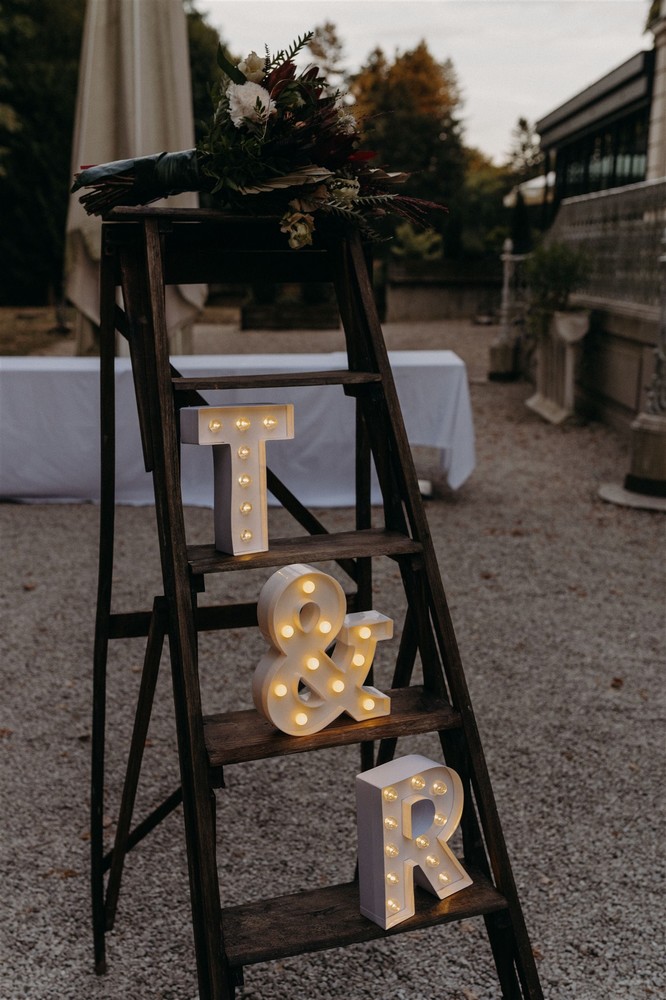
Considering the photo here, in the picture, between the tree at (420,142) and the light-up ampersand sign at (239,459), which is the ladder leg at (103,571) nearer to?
the light-up ampersand sign at (239,459)

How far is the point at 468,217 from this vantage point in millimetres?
27078

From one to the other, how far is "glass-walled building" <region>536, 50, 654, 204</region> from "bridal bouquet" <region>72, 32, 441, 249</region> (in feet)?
41.2

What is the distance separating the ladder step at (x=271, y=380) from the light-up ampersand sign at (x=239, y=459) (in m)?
0.05

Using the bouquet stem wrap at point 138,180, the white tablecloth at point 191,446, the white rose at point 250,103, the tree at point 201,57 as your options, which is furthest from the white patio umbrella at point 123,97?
the tree at point 201,57

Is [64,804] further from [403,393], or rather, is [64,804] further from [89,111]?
[89,111]

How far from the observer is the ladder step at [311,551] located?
1.80m

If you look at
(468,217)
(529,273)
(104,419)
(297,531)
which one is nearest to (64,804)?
(104,419)

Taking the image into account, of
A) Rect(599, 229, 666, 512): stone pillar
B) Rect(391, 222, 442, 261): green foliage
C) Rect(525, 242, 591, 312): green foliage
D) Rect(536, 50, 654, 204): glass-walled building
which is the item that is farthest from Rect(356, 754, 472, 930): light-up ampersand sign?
Rect(391, 222, 442, 261): green foliage

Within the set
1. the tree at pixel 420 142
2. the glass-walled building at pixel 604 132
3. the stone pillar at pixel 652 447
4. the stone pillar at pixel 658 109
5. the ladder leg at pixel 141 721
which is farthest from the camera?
the tree at pixel 420 142

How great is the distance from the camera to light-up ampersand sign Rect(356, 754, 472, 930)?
1.82 metres

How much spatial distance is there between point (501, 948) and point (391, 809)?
1.24 ft

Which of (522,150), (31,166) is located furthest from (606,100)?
(522,150)

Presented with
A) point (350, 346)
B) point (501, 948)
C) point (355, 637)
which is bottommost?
point (501, 948)

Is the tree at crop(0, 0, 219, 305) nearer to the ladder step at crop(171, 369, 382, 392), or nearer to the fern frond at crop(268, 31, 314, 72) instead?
the fern frond at crop(268, 31, 314, 72)
